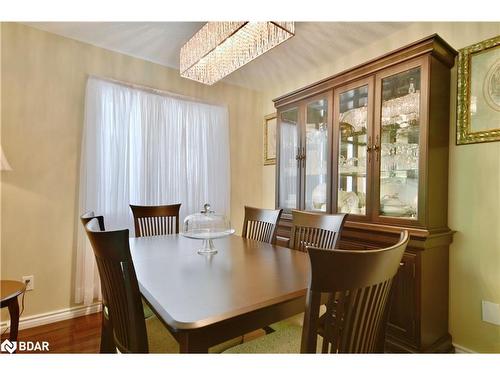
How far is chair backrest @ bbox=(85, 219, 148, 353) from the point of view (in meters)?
0.81

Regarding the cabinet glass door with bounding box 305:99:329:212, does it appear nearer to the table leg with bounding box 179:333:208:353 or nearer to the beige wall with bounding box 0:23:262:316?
the table leg with bounding box 179:333:208:353

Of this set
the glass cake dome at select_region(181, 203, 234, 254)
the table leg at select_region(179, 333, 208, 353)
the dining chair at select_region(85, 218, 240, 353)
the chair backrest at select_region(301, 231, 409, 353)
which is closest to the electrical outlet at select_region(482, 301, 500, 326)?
the chair backrest at select_region(301, 231, 409, 353)

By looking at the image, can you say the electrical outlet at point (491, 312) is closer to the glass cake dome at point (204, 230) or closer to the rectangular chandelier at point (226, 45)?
the glass cake dome at point (204, 230)

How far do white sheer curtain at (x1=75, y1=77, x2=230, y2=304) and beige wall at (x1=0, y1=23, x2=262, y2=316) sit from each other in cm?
11

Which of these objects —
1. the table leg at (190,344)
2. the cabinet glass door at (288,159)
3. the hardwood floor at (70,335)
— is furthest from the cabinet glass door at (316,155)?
the hardwood floor at (70,335)

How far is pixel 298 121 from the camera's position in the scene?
2461 mm

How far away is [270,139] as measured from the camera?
3.28 m

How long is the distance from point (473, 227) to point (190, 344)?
183 centimetres

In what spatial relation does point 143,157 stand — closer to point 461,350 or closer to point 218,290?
point 218,290

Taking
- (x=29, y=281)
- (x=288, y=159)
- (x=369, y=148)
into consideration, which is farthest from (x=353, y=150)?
(x=29, y=281)

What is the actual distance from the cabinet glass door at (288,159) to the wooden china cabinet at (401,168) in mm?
324

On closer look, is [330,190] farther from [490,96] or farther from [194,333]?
[194,333]

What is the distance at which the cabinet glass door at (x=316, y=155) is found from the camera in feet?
7.32
